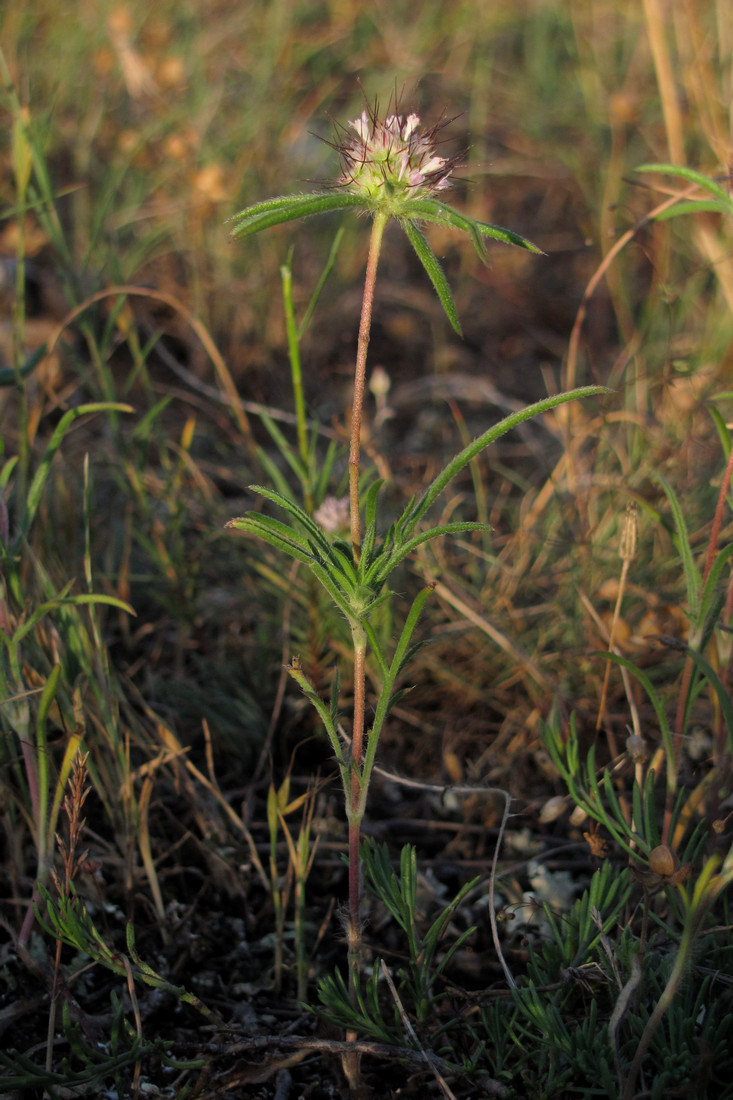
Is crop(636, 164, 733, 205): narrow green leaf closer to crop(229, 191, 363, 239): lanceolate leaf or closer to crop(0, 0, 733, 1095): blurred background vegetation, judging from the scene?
crop(0, 0, 733, 1095): blurred background vegetation

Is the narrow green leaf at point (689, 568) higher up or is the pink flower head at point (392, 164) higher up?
the pink flower head at point (392, 164)

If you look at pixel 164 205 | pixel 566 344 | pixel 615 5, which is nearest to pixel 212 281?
pixel 164 205

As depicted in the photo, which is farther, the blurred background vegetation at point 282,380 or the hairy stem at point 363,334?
the blurred background vegetation at point 282,380

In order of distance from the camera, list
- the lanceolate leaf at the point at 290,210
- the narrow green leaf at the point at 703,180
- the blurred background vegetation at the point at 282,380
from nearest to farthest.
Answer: the lanceolate leaf at the point at 290,210 < the narrow green leaf at the point at 703,180 < the blurred background vegetation at the point at 282,380

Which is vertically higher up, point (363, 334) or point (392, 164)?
point (392, 164)

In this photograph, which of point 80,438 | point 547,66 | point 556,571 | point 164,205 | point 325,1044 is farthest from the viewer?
point 547,66

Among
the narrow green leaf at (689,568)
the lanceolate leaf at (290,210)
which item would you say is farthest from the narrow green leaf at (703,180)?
the lanceolate leaf at (290,210)

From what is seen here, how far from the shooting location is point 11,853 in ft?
4.63

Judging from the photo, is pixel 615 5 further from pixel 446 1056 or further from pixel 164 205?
pixel 446 1056

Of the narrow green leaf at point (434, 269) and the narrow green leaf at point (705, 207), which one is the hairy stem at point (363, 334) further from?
the narrow green leaf at point (705, 207)

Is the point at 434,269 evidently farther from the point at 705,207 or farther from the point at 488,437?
the point at 705,207

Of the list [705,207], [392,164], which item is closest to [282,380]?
[705,207]

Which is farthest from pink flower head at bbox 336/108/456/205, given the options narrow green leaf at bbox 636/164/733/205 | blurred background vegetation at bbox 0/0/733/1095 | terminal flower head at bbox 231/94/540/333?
narrow green leaf at bbox 636/164/733/205

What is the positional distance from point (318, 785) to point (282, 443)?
0.66m
